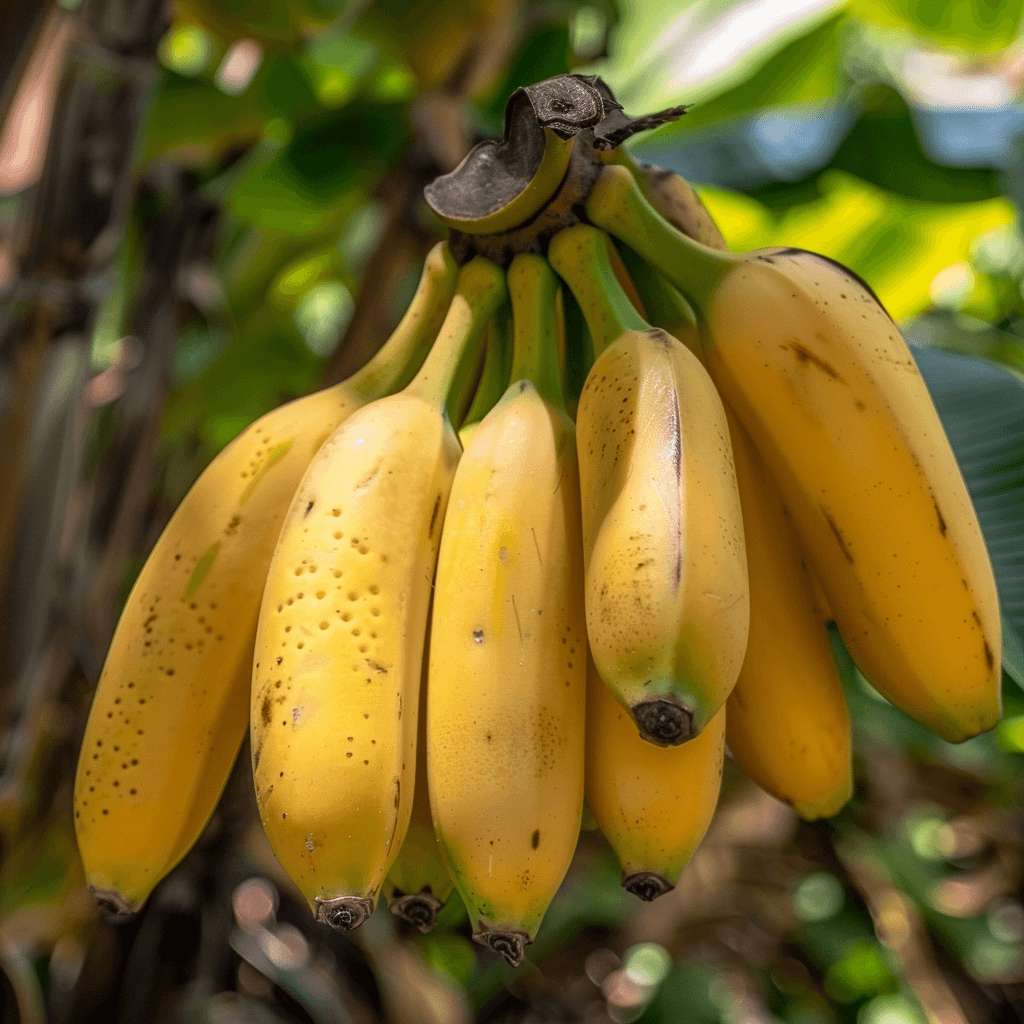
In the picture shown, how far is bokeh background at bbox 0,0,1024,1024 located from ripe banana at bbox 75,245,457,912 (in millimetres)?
282

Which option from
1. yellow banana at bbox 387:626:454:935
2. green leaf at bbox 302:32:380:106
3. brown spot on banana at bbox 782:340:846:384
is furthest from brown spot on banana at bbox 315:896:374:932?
→ green leaf at bbox 302:32:380:106

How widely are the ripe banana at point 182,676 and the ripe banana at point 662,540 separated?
0.69 ft

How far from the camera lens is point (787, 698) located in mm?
513

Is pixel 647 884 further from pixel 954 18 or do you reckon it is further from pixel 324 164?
pixel 954 18

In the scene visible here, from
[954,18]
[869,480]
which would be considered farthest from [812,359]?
[954,18]

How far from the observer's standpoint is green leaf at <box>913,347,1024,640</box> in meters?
0.66

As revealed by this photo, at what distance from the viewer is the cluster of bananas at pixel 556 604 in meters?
0.40

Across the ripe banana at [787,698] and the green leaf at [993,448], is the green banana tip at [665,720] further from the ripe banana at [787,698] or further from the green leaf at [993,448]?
the green leaf at [993,448]

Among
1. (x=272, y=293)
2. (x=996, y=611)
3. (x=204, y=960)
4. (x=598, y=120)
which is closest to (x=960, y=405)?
(x=996, y=611)

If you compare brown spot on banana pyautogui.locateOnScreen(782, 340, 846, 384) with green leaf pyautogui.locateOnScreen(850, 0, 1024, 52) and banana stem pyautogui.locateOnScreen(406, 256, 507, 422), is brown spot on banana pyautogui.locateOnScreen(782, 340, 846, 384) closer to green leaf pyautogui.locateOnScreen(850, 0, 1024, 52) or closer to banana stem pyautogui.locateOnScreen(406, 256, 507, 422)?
banana stem pyautogui.locateOnScreen(406, 256, 507, 422)

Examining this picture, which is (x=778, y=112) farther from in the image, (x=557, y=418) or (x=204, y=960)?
(x=204, y=960)

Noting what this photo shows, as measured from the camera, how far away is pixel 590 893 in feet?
4.67

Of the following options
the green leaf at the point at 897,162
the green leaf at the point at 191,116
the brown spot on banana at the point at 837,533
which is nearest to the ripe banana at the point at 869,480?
the brown spot on banana at the point at 837,533

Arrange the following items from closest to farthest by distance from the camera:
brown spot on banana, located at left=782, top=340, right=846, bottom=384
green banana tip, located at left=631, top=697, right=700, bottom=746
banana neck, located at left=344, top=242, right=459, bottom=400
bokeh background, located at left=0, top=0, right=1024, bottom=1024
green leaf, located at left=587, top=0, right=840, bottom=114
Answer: green banana tip, located at left=631, top=697, right=700, bottom=746
brown spot on banana, located at left=782, top=340, right=846, bottom=384
banana neck, located at left=344, top=242, right=459, bottom=400
bokeh background, located at left=0, top=0, right=1024, bottom=1024
green leaf, located at left=587, top=0, right=840, bottom=114
